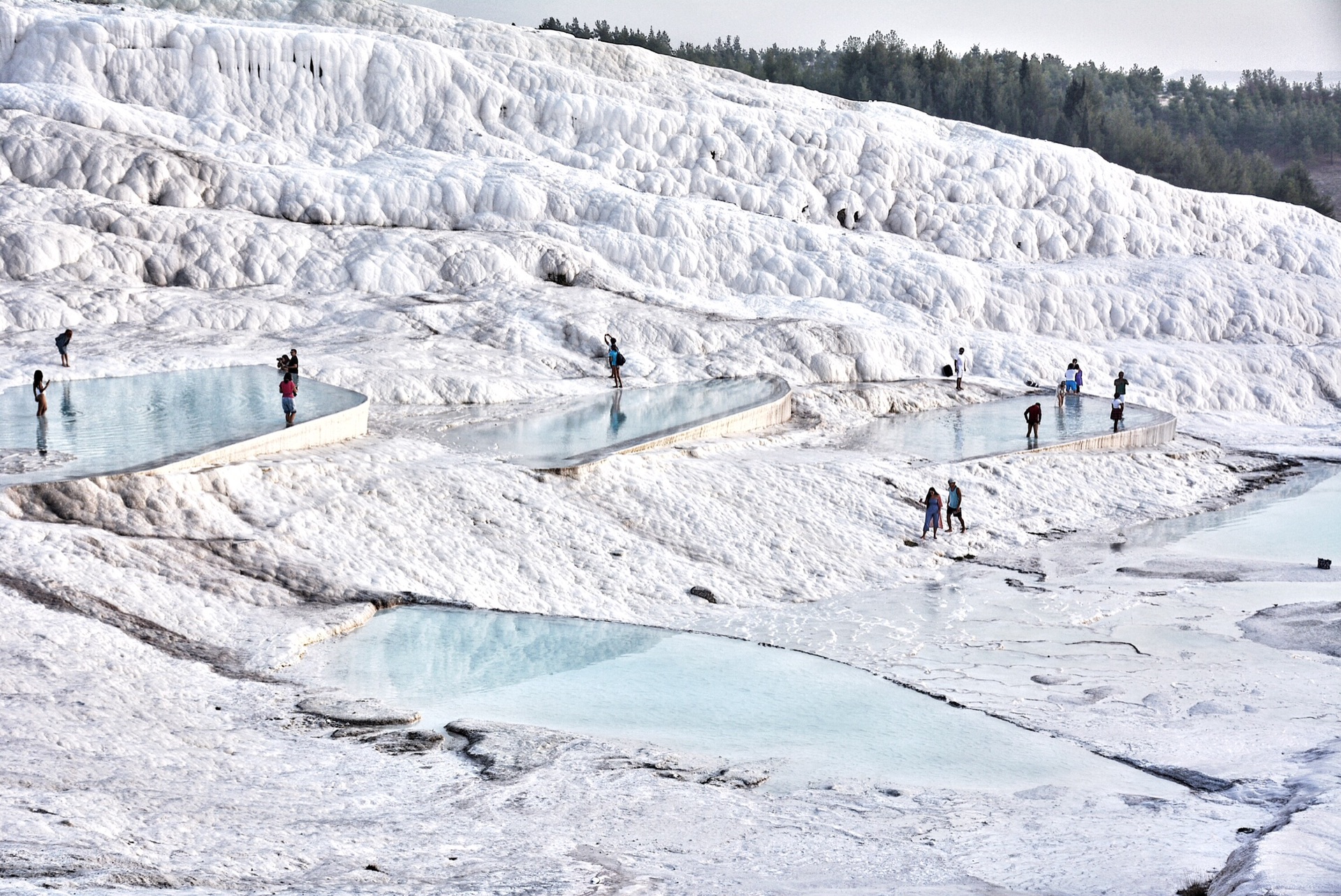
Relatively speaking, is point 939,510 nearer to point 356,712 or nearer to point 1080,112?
point 356,712

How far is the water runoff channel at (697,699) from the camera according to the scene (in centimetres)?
1066

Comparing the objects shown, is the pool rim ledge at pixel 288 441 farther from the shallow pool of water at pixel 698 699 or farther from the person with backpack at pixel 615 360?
the person with backpack at pixel 615 360

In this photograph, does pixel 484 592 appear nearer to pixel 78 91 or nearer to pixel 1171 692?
pixel 1171 692

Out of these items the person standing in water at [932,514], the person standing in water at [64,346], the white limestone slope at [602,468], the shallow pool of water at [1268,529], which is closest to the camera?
the white limestone slope at [602,468]

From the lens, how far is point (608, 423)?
2136cm

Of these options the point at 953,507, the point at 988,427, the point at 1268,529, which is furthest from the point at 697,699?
the point at 988,427

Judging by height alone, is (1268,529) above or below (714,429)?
below

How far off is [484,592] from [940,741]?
580cm

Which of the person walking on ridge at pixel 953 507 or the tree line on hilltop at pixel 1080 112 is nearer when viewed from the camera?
the person walking on ridge at pixel 953 507

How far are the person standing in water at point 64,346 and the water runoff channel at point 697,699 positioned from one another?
33.8ft

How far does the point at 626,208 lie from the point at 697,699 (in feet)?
72.0

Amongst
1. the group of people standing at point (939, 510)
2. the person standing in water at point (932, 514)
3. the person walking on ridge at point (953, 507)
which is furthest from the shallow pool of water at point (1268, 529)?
the person standing in water at point (932, 514)

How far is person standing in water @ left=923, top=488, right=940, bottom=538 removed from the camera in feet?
61.5

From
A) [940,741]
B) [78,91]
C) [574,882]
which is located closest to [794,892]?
[574,882]
